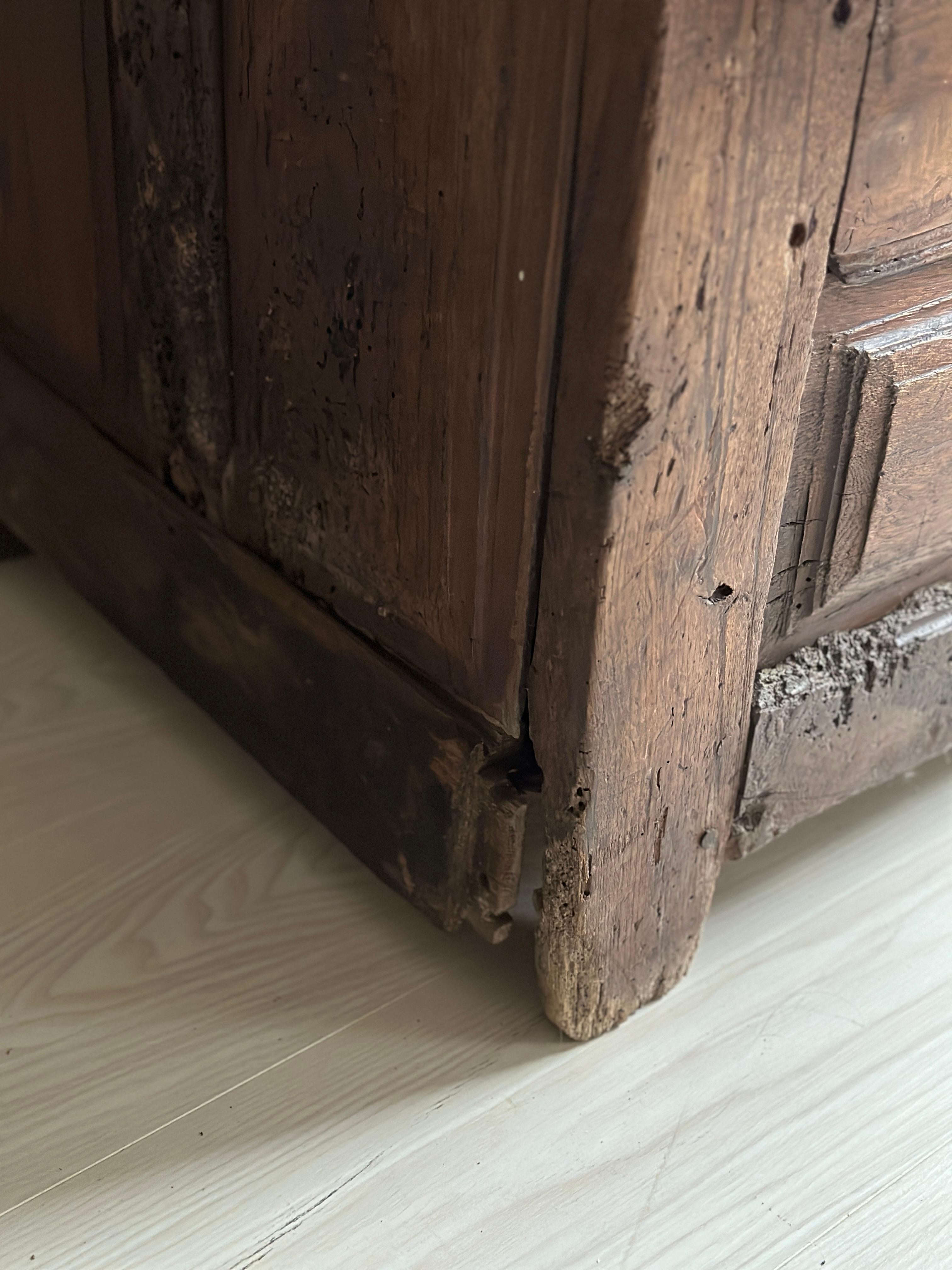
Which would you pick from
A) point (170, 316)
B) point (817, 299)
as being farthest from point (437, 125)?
point (170, 316)

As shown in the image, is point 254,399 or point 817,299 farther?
point 254,399

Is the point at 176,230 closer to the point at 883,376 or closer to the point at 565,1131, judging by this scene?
the point at 883,376

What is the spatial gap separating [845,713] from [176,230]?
0.62m

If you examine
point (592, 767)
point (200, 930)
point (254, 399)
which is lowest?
point (200, 930)

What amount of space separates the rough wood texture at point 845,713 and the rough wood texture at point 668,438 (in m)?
0.04

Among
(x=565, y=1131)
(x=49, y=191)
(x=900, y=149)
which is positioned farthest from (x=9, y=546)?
(x=900, y=149)

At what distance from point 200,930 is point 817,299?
633 mm

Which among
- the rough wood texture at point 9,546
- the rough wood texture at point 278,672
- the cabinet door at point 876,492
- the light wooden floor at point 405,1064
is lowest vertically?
the rough wood texture at point 9,546

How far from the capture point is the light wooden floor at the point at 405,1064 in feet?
2.43

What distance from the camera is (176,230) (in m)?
0.93

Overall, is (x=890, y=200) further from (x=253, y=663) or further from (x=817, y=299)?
(x=253, y=663)

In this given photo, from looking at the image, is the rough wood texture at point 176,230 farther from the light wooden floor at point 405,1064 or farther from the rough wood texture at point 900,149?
the rough wood texture at point 900,149

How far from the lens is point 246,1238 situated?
0.73 meters

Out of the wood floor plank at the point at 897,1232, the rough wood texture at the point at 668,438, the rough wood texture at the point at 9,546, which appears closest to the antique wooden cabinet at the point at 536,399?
the rough wood texture at the point at 668,438
